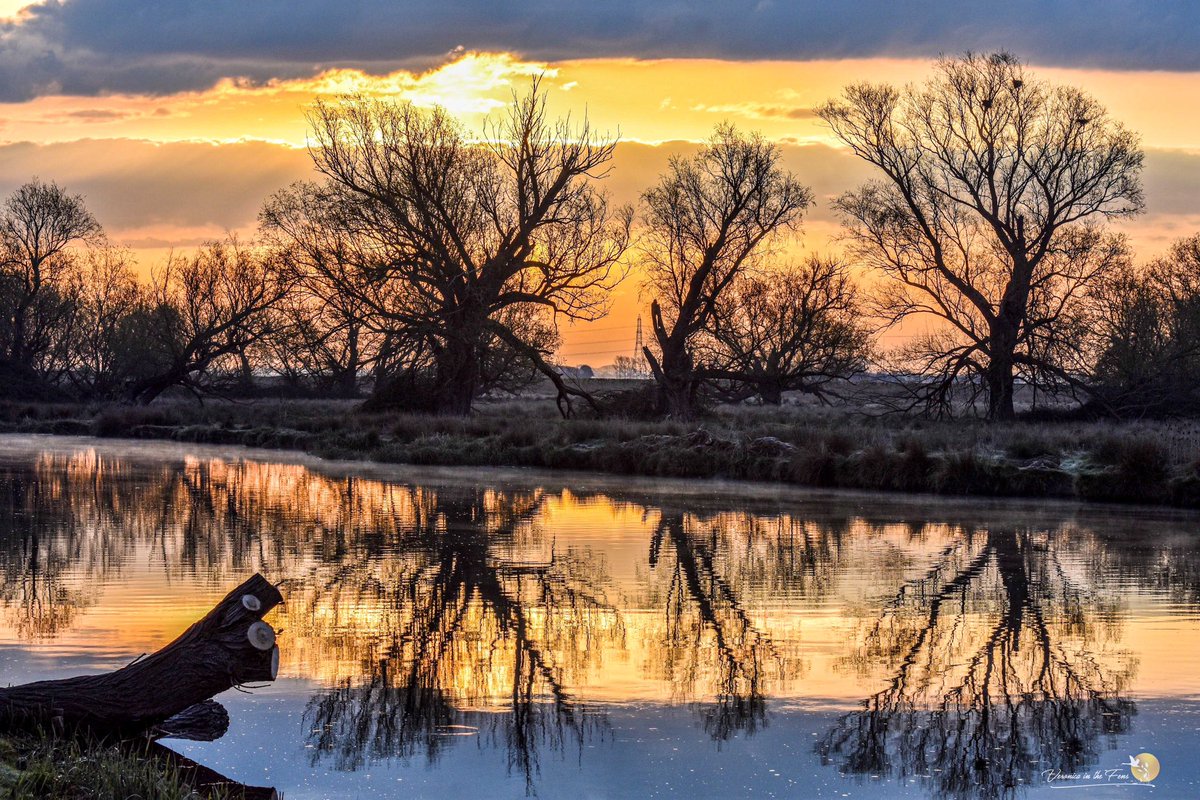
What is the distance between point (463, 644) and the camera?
11.4m

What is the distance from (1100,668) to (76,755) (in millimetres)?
A: 7713

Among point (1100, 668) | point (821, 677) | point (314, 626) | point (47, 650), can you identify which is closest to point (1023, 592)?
point (1100, 668)

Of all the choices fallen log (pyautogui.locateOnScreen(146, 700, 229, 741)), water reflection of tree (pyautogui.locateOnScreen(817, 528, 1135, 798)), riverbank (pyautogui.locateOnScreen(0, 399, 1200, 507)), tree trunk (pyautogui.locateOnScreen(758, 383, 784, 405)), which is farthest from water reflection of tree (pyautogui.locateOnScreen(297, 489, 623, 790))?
tree trunk (pyautogui.locateOnScreen(758, 383, 784, 405))

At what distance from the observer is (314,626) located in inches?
474

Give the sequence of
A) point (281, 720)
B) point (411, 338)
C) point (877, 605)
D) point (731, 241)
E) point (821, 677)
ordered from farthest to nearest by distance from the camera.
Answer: point (731, 241)
point (411, 338)
point (877, 605)
point (821, 677)
point (281, 720)

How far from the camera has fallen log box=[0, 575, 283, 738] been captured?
7.96 metres

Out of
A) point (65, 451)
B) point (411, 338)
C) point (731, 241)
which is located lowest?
point (65, 451)

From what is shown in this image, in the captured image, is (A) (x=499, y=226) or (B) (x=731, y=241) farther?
(B) (x=731, y=241)

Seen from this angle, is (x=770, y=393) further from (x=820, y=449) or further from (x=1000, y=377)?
(x=820, y=449)

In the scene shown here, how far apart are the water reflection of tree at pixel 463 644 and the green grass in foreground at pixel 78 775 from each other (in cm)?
143

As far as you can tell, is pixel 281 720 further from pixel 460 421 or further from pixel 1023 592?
pixel 460 421

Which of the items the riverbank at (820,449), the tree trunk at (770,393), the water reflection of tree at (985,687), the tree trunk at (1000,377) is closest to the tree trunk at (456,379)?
the riverbank at (820,449)

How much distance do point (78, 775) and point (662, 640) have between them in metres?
5.96

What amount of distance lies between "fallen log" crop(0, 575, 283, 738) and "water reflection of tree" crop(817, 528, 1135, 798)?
3649 millimetres
